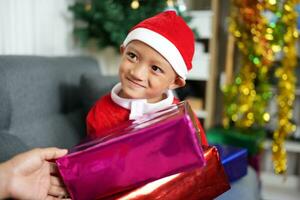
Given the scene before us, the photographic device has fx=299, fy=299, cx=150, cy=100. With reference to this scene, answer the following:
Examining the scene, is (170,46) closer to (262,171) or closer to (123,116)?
(123,116)

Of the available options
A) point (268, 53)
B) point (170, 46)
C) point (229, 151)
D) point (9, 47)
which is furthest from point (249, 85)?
point (9, 47)

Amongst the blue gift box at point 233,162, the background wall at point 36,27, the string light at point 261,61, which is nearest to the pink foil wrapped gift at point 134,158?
the blue gift box at point 233,162

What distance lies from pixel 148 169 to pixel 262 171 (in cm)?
188

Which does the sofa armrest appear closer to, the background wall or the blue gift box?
the background wall

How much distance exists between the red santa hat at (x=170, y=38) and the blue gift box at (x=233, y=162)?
35 cm

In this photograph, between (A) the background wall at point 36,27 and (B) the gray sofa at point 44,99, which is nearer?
(B) the gray sofa at point 44,99

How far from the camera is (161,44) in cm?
80

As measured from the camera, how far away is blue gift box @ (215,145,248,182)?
1027mm

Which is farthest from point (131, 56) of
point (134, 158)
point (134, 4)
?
point (134, 4)

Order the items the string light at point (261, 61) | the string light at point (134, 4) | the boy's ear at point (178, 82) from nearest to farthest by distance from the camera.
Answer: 1. the boy's ear at point (178, 82)
2. the string light at point (134, 4)
3. the string light at point (261, 61)

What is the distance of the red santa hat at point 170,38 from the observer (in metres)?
0.80

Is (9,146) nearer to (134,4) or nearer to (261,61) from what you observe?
(134,4)

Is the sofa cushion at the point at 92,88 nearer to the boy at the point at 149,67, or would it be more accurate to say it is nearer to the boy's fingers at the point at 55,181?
the boy at the point at 149,67

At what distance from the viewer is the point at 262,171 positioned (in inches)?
88.0
